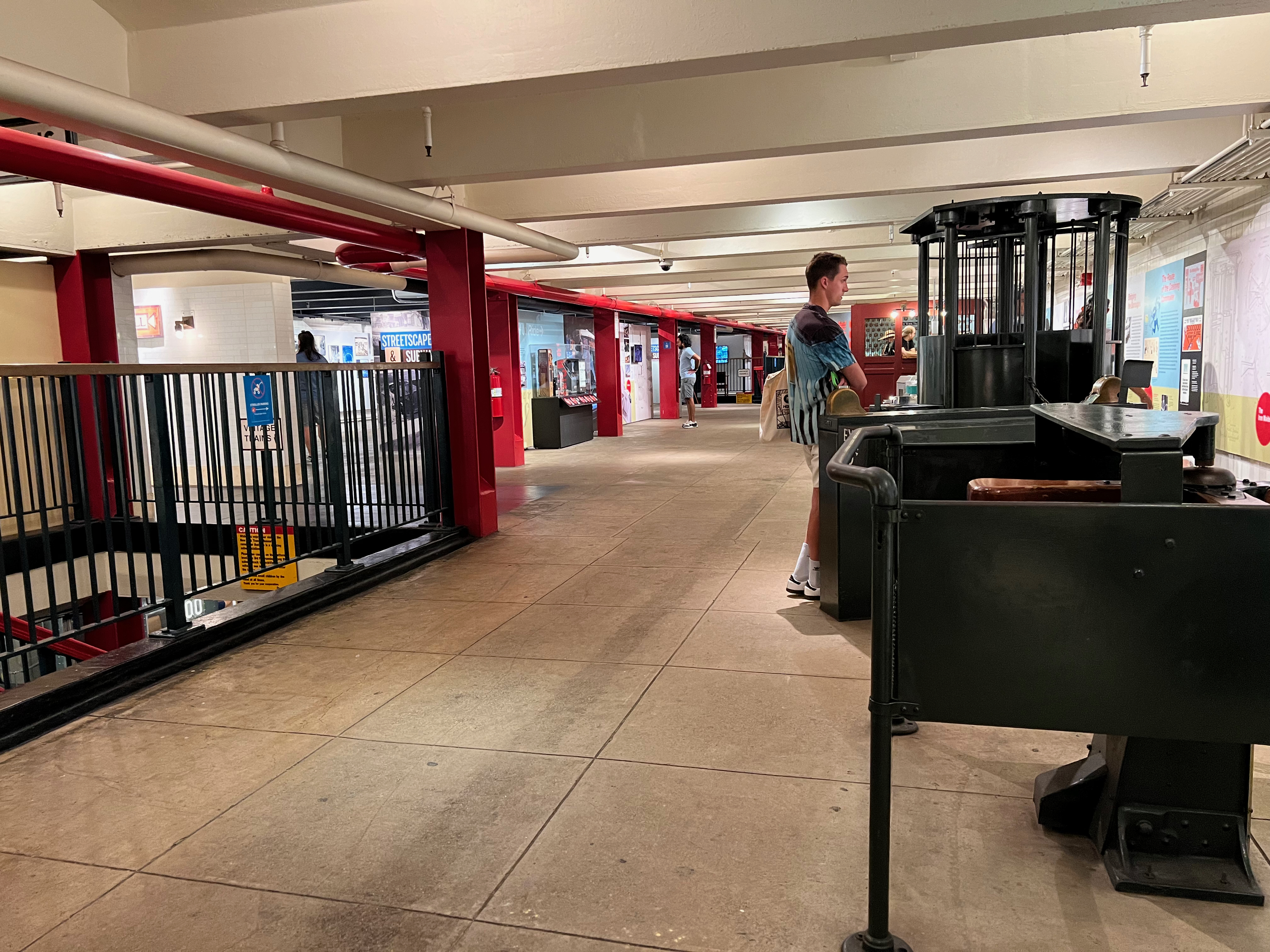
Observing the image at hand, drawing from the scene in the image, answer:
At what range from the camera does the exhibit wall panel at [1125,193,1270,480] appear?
6.71 meters

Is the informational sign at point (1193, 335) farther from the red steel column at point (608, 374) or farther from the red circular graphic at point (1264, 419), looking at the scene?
the red steel column at point (608, 374)

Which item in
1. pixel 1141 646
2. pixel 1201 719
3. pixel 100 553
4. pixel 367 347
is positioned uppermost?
pixel 367 347

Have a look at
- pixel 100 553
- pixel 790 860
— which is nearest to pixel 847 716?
pixel 790 860

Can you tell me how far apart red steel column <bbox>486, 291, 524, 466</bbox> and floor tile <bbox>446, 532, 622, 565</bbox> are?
5795 millimetres

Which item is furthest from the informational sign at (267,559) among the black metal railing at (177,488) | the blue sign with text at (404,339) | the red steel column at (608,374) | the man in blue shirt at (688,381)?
the man in blue shirt at (688,381)

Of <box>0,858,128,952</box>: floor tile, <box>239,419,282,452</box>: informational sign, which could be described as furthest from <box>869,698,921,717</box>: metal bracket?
<box>239,419,282,452</box>: informational sign

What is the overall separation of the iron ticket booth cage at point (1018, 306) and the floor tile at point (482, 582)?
2.86 m

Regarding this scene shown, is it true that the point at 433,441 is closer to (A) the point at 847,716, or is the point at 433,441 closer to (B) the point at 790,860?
(A) the point at 847,716

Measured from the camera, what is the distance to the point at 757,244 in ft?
35.9

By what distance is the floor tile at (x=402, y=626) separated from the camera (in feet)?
14.8

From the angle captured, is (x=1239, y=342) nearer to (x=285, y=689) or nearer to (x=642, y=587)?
(x=642, y=587)

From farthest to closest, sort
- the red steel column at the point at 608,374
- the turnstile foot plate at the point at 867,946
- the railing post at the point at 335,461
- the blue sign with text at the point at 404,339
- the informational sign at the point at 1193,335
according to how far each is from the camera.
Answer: the red steel column at the point at 608,374 < the blue sign with text at the point at 404,339 < the informational sign at the point at 1193,335 < the railing post at the point at 335,461 < the turnstile foot plate at the point at 867,946

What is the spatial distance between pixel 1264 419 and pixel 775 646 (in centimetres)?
503

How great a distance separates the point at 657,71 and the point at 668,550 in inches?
141
